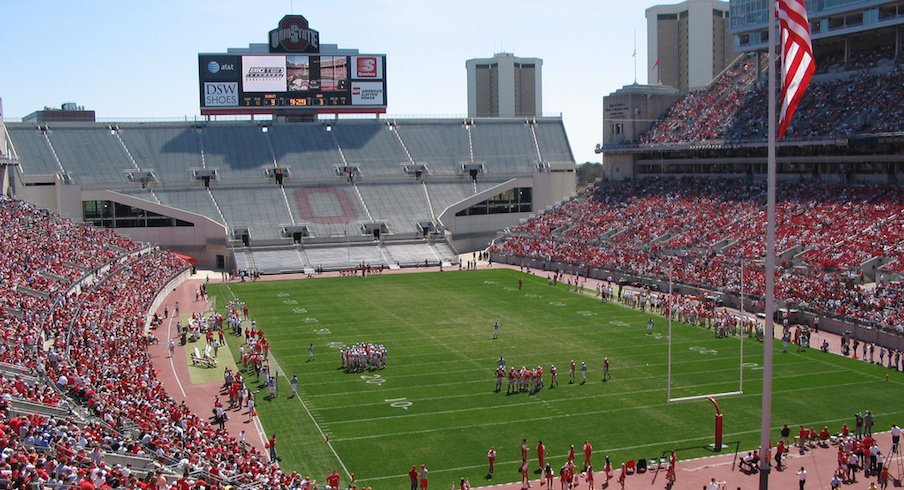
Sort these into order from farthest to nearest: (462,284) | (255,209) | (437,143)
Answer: (437,143) < (255,209) < (462,284)

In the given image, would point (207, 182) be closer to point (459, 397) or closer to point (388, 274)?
point (388, 274)

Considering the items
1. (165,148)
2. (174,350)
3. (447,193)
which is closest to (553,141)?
(447,193)

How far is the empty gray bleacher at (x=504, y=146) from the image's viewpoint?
69625 millimetres

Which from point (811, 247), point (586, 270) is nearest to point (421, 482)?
point (811, 247)

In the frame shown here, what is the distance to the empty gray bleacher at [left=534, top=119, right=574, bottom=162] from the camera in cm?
7131

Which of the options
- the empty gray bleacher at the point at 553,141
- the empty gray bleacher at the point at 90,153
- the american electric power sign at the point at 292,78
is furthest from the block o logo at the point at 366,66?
the empty gray bleacher at the point at 90,153

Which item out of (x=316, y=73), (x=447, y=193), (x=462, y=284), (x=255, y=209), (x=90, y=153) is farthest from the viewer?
(x=316, y=73)

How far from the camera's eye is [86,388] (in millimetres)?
20828

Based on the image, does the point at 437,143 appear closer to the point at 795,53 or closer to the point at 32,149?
the point at 32,149

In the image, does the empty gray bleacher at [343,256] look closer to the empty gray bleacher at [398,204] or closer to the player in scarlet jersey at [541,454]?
the empty gray bleacher at [398,204]

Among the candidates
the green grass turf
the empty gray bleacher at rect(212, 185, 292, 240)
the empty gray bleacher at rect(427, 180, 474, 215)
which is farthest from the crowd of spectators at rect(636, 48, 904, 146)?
the empty gray bleacher at rect(212, 185, 292, 240)

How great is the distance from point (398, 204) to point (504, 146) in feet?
38.3

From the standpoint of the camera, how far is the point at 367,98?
6794 cm

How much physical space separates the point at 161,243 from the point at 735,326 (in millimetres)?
36197
